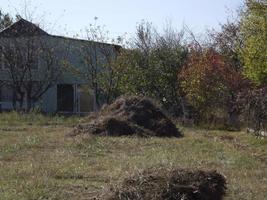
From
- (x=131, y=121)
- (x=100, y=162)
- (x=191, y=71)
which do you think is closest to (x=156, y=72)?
(x=191, y=71)

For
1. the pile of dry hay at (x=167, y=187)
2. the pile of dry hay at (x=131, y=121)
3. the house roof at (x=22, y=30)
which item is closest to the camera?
the pile of dry hay at (x=167, y=187)

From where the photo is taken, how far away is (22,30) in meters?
40.9

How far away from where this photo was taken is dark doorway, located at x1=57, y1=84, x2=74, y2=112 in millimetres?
46419

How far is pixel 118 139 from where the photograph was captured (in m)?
19.2

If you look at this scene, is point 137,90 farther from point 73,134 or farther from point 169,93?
point 73,134

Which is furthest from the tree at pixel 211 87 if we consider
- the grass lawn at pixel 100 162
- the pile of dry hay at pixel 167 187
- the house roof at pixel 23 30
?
the pile of dry hay at pixel 167 187

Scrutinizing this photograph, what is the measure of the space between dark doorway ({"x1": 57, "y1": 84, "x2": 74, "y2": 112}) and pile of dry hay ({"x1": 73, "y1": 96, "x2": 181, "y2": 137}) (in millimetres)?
21538

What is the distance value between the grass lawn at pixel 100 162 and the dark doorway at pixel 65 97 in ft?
79.1

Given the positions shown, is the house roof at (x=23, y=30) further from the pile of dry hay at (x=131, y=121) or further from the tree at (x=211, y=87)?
the pile of dry hay at (x=131, y=121)

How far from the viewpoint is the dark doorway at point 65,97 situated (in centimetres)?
4642

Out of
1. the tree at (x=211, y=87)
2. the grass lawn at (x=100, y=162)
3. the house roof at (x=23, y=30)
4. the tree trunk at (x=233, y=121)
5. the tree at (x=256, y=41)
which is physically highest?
the house roof at (x=23, y=30)

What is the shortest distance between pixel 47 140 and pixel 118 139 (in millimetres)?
2136

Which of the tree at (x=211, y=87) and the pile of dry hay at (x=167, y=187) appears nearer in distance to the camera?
the pile of dry hay at (x=167, y=187)

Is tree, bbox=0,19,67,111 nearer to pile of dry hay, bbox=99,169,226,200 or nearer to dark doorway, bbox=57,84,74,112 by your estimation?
dark doorway, bbox=57,84,74,112
